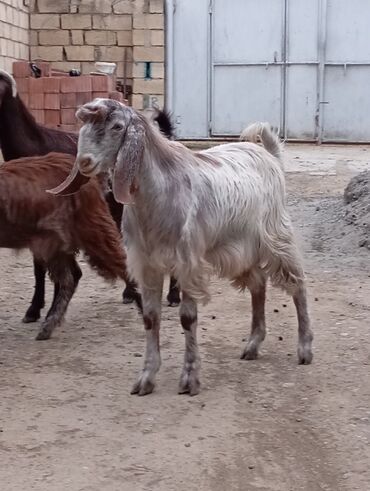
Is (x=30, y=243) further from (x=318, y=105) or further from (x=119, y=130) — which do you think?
(x=318, y=105)

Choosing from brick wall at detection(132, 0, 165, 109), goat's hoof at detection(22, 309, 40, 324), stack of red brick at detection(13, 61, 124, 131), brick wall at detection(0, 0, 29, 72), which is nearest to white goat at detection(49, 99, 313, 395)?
goat's hoof at detection(22, 309, 40, 324)

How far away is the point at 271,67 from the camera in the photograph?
51.1 feet

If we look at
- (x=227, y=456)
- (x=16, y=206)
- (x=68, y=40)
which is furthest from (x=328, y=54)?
(x=227, y=456)

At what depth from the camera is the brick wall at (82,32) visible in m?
14.9

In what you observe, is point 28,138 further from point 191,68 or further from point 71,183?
point 191,68

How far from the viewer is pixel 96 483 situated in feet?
11.0

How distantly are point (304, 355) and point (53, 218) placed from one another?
1.61 meters

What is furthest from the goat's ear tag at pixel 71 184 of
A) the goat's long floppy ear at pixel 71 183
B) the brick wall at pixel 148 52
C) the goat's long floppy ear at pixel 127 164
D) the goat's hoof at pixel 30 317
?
the brick wall at pixel 148 52

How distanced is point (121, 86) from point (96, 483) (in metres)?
12.2

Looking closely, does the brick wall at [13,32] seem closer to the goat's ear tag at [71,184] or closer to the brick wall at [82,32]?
the brick wall at [82,32]

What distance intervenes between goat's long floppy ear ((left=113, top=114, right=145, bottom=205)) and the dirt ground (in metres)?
1.02

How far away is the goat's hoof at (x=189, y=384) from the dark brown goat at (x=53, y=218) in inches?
42.4

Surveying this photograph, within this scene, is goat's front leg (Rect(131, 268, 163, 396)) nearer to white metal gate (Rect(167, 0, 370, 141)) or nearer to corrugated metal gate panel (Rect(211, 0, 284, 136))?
white metal gate (Rect(167, 0, 370, 141))

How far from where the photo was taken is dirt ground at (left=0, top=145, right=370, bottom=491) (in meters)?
3.47
